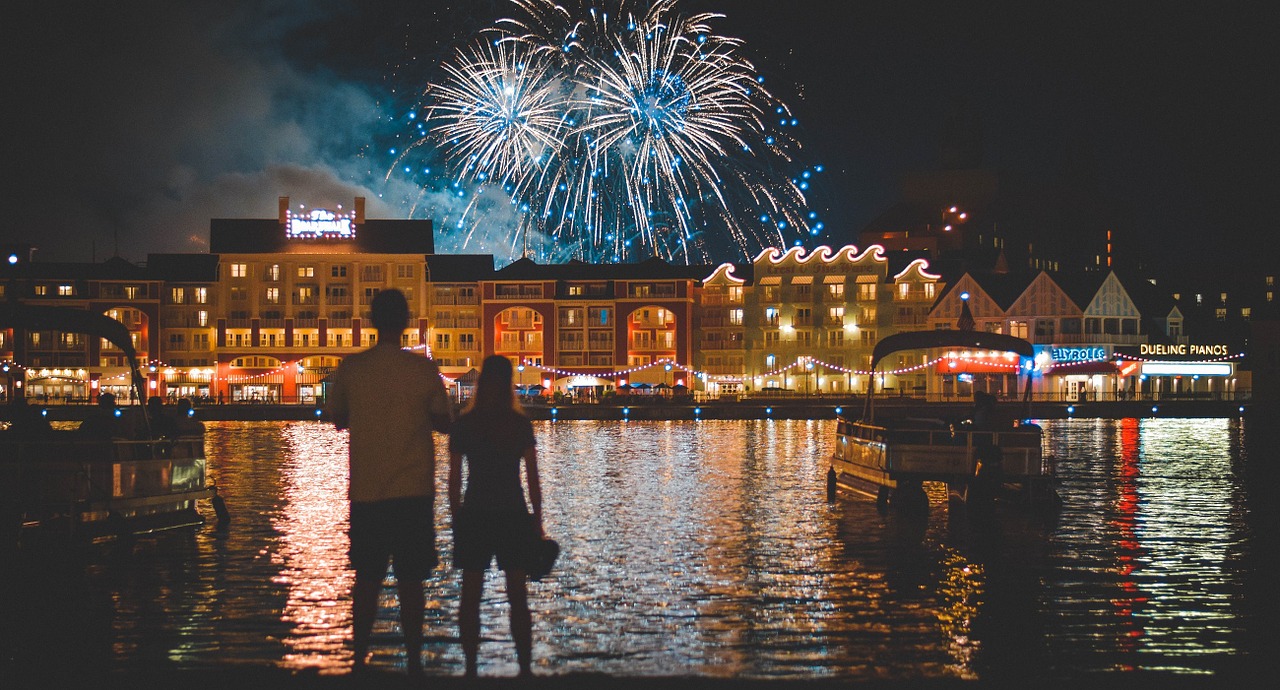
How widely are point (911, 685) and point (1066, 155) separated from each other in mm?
199556

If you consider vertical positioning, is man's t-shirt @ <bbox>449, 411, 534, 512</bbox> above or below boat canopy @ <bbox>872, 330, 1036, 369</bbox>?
below

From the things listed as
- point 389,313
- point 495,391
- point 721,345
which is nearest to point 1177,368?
point 721,345

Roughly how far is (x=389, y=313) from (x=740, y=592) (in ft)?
20.4

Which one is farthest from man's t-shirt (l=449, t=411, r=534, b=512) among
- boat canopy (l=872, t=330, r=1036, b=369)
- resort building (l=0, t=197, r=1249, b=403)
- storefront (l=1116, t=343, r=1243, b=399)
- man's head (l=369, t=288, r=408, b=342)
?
storefront (l=1116, t=343, r=1243, b=399)

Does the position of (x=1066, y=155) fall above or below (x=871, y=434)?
above

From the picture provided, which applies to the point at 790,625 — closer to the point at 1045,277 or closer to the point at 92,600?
the point at 92,600

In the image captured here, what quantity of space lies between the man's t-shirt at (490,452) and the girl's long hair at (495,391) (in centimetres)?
5

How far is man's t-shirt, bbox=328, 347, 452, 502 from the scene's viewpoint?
8531mm

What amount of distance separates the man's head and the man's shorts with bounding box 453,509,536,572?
1362mm

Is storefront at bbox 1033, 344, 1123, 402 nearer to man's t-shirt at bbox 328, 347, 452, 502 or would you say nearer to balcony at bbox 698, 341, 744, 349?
balcony at bbox 698, 341, 744, 349

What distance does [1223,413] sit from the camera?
8069 centimetres

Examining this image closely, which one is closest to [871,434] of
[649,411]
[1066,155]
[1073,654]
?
[1073,654]

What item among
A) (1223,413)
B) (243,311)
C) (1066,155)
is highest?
(1066,155)

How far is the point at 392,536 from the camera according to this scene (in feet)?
28.0
